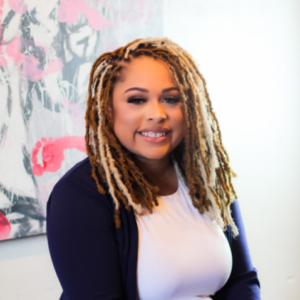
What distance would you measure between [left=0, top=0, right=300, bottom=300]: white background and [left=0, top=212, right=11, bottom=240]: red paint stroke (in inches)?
13.5

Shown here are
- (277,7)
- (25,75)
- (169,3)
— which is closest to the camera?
(25,75)

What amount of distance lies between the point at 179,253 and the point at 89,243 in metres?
0.23

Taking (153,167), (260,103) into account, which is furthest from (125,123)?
(260,103)

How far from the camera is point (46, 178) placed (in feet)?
3.69

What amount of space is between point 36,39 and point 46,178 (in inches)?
20.1

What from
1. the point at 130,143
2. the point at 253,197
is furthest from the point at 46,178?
the point at 253,197

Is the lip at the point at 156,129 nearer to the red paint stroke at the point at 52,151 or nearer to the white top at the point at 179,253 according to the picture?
the white top at the point at 179,253

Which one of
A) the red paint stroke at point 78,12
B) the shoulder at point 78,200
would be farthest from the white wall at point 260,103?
the shoulder at point 78,200

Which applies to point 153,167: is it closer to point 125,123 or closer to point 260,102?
point 125,123

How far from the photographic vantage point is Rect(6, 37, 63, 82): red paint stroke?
104 centimetres

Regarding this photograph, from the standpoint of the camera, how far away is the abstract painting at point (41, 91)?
3.43 ft

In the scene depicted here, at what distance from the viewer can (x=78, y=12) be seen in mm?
1131

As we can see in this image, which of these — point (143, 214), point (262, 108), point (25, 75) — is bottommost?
Result: point (143, 214)

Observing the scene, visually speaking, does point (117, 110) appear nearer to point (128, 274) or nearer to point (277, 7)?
point (128, 274)
